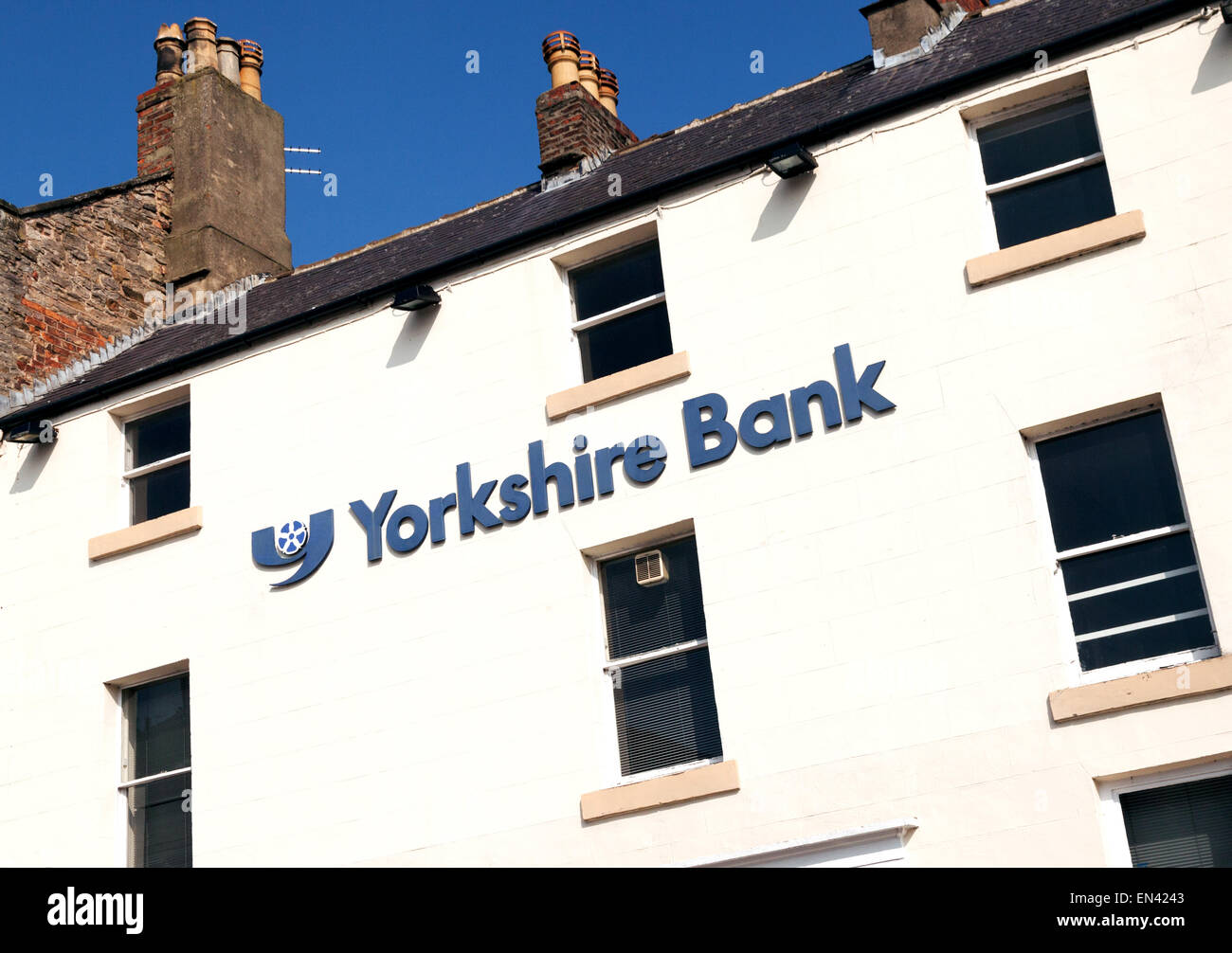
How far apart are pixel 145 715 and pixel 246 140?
358 inches

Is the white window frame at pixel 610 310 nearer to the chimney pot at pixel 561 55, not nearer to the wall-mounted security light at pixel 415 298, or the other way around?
the wall-mounted security light at pixel 415 298

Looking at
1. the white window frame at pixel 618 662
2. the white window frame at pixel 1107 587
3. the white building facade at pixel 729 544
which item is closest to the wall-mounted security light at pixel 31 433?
the white building facade at pixel 729 544

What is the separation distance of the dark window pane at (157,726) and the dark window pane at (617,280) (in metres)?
5.13

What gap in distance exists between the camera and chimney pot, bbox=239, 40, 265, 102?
850 inches

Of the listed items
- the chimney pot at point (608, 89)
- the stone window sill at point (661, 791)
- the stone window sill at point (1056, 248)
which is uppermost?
the chimney pot at point (608, 89)

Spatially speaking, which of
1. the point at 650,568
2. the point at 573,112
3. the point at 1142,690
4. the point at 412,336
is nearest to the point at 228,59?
the point at 573,112

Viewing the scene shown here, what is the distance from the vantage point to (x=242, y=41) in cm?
2181

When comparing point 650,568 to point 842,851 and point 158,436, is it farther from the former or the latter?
point 158,436

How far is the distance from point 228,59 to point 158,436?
296 inches

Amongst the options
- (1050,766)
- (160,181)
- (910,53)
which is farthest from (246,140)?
(1050,766)

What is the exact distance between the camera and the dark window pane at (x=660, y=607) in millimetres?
12633

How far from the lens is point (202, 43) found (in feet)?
69.2

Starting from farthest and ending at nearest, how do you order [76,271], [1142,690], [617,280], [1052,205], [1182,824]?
1. [76,271]
2. [617,280]
3. [1052,205]
4. [1142,690]
5. [1182,824]
